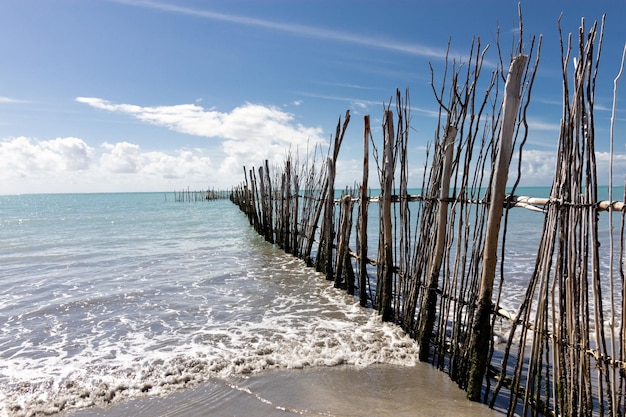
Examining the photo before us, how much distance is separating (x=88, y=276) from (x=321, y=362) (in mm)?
5713

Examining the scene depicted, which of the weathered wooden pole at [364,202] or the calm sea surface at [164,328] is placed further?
the weathered wooden pole at [364,202]

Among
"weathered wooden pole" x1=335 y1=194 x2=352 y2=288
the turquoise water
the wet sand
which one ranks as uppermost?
"weathered wooden pole" x1=335 y1=194 x2=352 y2=288

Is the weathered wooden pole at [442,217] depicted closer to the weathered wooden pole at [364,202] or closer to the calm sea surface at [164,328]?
the calm sea surface at [164,328]

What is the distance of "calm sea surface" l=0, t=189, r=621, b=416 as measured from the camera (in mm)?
3350

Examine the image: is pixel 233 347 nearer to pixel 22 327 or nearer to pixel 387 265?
pixel 387 265

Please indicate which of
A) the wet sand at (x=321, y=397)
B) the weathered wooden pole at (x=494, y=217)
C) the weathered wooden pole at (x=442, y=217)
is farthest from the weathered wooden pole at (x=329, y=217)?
the weathered wooden pole at (x=494, y=217)

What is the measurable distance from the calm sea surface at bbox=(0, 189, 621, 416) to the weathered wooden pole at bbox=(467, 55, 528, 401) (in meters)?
0.91

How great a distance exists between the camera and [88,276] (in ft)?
24.5

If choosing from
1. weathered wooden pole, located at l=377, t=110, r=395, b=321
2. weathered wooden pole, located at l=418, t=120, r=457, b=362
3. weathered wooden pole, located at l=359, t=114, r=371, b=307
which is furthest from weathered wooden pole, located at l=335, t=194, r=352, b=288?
weathered wooden pole, located at l=418, t=120, r=457, b=362

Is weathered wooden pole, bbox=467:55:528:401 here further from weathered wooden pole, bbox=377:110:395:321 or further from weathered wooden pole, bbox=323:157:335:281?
weathered wooden pole, bbox=323:157:335:281

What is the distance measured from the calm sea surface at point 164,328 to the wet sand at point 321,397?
15 cm

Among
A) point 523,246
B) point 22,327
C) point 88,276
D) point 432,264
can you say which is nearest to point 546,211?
point 432,264

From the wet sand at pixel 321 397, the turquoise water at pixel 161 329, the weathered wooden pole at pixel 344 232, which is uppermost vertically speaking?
the weathered wooden pole at pixel 344 232

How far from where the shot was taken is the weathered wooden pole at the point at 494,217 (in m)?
2.46
